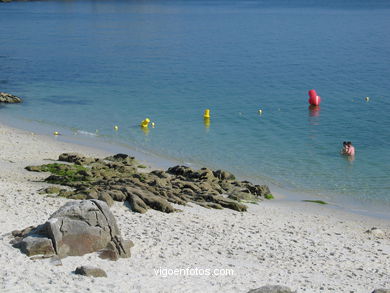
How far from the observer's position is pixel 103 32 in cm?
8038

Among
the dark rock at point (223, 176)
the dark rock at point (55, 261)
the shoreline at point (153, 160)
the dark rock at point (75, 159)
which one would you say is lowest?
the shoreline at point (153, 160)

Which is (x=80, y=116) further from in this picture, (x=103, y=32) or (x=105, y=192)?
(x=103, y=32)

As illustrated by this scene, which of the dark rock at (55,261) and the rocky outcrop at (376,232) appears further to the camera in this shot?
the rocky outcrop at (376,232)

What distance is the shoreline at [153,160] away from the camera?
76.3 ft

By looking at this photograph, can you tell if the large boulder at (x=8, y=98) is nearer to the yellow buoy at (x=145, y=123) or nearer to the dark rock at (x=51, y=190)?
the yellow buoy at (x=145, y=123)

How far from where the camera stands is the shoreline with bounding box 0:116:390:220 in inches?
915

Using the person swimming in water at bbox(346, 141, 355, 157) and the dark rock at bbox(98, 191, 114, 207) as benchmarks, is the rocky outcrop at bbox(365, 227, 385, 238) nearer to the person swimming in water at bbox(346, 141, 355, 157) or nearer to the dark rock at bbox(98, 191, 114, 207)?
the dark rock at bbox(98, 191, 114, 207)

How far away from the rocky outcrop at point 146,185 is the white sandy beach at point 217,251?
0.50 metres

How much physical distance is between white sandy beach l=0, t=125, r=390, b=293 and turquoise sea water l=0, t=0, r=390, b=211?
4.98m

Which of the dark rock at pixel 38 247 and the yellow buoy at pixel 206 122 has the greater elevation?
the dark rock at pixel 38 247

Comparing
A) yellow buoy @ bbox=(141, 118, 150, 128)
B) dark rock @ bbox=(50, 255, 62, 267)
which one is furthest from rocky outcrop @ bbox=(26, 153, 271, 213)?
yellow buoy @ bbox=(141, 118, 150, 128)

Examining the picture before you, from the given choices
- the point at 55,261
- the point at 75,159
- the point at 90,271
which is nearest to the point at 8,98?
the point at 75,159

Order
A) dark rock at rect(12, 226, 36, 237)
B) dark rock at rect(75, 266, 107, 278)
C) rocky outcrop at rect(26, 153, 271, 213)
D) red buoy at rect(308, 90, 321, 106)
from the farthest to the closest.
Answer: red buoy at rect(308, 90, 321, 106) → rocky outcrop at rect(26, 153, 271, 213) → dark rock at rect(12, 226, 36, 237) → dark rock at rect(75, 266, 107, 278)

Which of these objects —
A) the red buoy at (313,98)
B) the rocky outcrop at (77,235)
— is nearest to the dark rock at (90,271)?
the rocky outcrop at (77,235)
